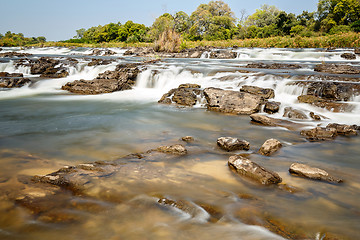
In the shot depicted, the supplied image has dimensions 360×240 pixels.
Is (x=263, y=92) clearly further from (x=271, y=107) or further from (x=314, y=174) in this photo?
(x=314, y=174)

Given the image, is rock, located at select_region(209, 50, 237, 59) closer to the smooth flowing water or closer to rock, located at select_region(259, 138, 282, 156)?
the smooth flowing water

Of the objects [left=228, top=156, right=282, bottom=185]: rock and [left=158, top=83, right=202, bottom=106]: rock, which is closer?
[left=228, top=156, right=282, bottom=185]: rock

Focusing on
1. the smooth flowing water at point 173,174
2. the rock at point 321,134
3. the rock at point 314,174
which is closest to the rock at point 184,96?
the smooth flowing water at point 173,174

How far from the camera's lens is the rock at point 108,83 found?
11.2m

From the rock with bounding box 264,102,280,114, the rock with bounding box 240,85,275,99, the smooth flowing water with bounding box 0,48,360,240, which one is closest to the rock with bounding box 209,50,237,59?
the rock with bounding box 240,85,275,99

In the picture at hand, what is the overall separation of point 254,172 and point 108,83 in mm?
9803

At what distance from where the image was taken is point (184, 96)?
9195 mm

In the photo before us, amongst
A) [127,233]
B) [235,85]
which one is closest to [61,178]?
[127,233]

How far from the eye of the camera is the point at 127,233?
6.73 ft

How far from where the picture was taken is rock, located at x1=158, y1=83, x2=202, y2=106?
890 cm

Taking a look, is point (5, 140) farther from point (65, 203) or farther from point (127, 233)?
point (127, 233)

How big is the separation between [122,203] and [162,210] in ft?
1.44

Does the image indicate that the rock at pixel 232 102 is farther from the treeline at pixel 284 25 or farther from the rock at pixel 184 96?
the treeline at pixel 284 25

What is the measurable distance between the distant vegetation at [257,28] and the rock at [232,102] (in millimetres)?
17322
